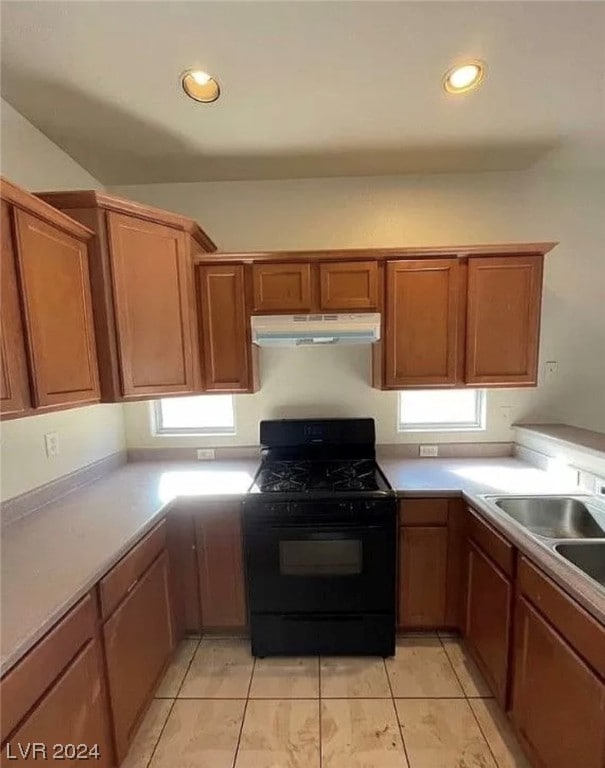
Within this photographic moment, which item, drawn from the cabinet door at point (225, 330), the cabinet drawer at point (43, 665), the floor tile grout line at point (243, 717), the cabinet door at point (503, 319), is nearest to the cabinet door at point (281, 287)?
the cabinet door at point (225, 330)

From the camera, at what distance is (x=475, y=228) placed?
2473 mm

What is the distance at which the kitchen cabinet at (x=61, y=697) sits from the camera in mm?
927

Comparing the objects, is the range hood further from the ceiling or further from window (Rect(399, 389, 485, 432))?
the ceiling

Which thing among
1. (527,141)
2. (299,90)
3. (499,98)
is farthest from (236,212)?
(527,141)

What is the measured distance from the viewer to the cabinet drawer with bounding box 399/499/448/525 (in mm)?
2014

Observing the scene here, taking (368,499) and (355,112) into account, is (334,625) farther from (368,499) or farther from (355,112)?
(355,112)

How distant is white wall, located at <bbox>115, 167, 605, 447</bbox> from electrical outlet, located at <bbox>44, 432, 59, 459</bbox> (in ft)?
4.14

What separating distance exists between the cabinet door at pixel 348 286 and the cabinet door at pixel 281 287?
98 mm

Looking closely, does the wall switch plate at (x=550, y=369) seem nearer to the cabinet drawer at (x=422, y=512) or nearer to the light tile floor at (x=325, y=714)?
the cabinet drawer at (x=422, y=512)

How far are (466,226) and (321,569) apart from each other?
2350mm

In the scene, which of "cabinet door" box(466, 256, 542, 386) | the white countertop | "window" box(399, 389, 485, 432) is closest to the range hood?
"cabinet door" box(466, 256, 542, 386)

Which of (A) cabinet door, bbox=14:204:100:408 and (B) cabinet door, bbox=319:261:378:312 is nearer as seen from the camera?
(A) cabinet door, bbox=14:204:100:408

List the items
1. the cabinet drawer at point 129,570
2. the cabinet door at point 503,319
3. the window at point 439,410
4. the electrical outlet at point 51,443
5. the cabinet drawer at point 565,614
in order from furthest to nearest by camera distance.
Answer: the window at point 439,410, the cabinet door at point 503,319, the electrical outlet at point 51,443, the cabinet drawer at point 129,570, the cabinet drawer at point 565,614

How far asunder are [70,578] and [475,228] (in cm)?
287
